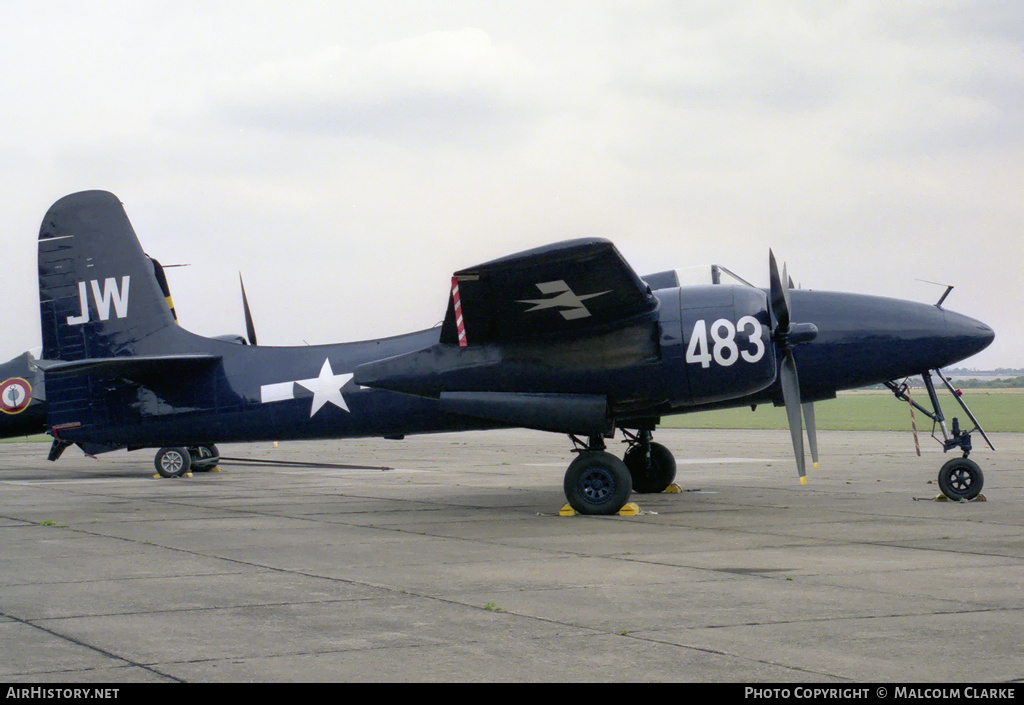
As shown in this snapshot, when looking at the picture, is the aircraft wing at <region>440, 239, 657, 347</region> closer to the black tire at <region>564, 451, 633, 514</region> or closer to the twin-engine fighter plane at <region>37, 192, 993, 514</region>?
the twin-engine fighter plane at <region>37, 192, 993, 514</region>

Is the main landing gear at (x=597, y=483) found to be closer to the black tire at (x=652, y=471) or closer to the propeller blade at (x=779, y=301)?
the propeller blade at (x=779, y=301)

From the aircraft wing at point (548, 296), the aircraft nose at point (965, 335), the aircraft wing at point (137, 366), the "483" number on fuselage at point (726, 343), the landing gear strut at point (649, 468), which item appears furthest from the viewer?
the landing gear strut at point (649, 468)

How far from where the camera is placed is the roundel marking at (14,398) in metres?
24.0

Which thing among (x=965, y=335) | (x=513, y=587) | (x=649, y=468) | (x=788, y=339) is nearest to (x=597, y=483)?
(x=788, y=339)

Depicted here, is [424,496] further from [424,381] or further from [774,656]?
[774,656]

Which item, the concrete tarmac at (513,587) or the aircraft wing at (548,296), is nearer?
the concrete tarmac at (513,587)

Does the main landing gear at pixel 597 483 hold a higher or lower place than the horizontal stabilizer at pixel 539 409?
lower

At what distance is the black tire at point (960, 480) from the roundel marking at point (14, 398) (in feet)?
64.8

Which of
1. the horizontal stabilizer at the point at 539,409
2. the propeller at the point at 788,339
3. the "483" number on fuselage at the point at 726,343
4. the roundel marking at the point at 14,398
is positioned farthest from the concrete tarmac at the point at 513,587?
the roundel marking at the point at 14,398

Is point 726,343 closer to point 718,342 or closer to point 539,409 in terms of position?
point 718,342

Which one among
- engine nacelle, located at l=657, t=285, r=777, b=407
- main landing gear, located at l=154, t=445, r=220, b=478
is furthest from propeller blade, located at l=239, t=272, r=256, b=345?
engine nacelle, located at l=657, t=285, r=777, b=407

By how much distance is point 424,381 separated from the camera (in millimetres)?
14102
